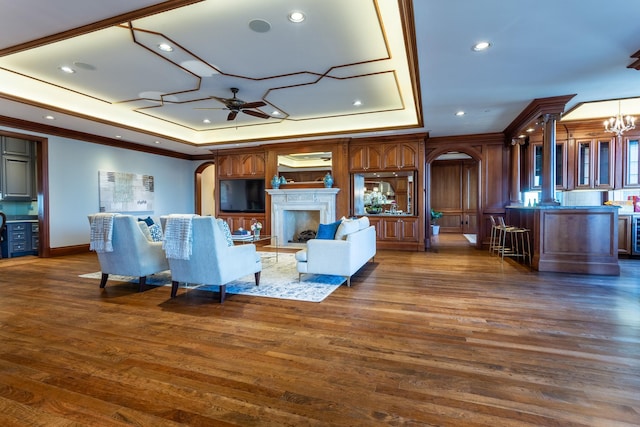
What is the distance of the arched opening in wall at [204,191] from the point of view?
10.3 metres

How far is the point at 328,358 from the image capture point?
221 cm

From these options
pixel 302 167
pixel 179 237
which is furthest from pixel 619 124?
pixel 179 237

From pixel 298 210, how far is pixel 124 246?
4.83 meters

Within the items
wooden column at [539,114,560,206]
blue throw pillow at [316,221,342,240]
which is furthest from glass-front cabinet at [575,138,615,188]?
blue throw pillow at [316,221,342,240]

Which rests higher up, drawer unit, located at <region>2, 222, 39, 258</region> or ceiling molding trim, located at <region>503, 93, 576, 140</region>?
ceiling molding trim, located at <region>503, 93, 576, 140</region>

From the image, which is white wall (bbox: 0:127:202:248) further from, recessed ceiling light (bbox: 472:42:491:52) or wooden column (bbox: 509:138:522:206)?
wooden column (bbox: 509:138:522:206)

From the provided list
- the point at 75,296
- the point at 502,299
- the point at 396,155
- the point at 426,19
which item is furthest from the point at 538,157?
the point at 75,296

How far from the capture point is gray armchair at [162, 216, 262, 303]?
338 cm

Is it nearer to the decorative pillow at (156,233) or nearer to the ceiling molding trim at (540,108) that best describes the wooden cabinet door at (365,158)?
the ceiling molding trim at (540,108)

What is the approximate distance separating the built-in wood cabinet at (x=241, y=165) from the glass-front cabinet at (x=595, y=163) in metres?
7.29

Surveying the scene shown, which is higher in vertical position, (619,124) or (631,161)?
(619,124)

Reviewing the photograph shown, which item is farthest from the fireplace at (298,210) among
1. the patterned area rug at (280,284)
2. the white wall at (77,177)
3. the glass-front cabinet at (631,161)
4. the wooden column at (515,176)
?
the glass-front cabinet at (631,161)

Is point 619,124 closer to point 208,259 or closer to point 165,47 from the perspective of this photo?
point 208,259

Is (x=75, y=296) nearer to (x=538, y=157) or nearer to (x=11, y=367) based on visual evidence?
(x=11, y=367)
